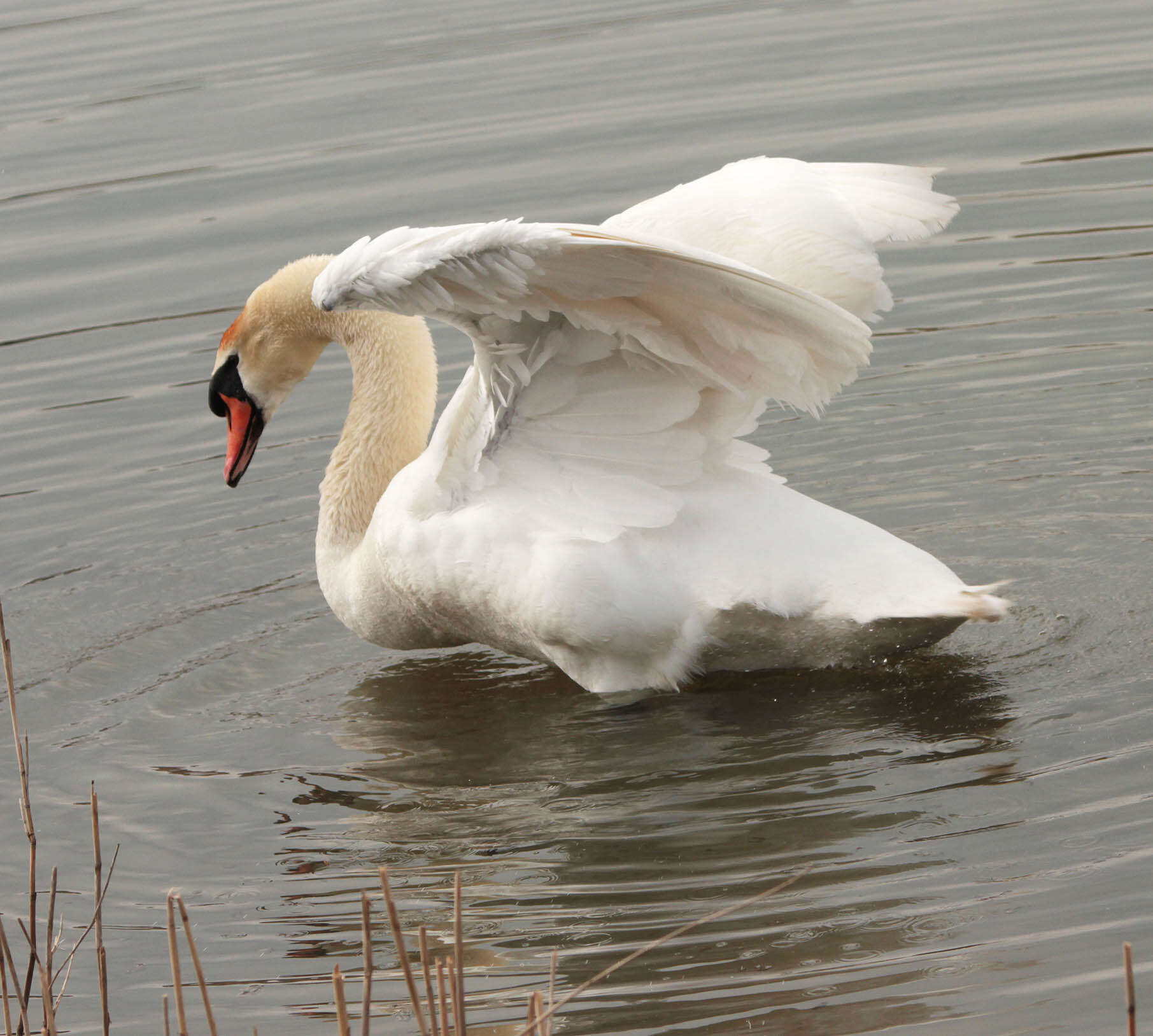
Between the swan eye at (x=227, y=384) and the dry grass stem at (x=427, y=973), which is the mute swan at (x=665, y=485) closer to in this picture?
the swan eye at (x=227, y=384)

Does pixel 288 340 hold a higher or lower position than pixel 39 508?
higher

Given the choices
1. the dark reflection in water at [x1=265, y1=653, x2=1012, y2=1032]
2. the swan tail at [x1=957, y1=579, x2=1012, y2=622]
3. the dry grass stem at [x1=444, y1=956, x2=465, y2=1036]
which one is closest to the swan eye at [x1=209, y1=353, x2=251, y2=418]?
the dark reflection in water at [x1=265, y1=653, x2=1012, y2=1032]

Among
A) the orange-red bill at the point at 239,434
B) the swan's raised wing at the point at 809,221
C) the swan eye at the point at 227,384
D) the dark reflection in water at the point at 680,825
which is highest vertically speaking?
the swan's raised wing at the point at 809,221

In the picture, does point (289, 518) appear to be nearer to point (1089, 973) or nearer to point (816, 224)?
point (816, 224)

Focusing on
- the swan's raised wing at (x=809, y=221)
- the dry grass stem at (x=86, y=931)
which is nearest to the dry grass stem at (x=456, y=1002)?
the dry grass stem at (x=86, y=931)

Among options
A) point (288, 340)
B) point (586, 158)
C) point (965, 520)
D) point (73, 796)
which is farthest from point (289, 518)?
point (586, 158)

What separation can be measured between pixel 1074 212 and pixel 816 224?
164 inches

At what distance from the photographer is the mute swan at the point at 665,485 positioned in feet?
16.7

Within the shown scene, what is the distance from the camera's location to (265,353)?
6719 mm

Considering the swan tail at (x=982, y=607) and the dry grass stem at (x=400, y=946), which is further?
the swan tail at (x=982, y=607)

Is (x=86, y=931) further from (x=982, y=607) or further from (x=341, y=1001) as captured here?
(x=982, y=607)

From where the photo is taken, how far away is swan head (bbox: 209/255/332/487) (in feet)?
21.5

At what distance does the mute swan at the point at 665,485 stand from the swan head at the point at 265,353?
105cm

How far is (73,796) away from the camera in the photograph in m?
5.46
